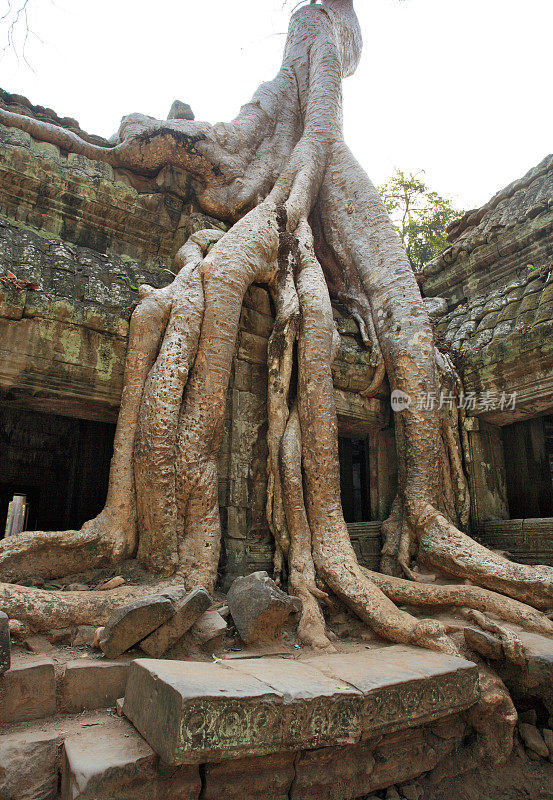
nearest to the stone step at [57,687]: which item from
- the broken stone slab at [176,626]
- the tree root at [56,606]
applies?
the broken stone slab at [176,626]

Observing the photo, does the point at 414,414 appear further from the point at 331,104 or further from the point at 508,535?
the point at 331,104

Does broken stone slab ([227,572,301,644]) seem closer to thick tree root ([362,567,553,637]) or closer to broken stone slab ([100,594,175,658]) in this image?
broken stone slab ([100,594,175,658])

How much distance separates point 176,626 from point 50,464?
214 inches

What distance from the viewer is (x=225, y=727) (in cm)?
155

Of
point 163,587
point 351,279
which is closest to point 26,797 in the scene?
point 163,587

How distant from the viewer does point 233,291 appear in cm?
368

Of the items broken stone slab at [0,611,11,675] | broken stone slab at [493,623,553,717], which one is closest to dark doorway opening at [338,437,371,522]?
broken stone slab at [493,623,553,717]

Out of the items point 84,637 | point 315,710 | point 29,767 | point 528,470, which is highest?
point 528,470

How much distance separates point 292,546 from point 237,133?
4554mm

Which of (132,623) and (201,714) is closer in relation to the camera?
(201,714)

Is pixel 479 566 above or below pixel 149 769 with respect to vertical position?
above

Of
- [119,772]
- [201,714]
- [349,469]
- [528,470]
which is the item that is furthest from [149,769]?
[349,469]

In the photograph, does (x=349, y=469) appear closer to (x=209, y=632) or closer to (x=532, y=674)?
(x=532, y=674)

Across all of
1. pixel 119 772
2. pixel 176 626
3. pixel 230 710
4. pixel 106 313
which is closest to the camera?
pixel 119 772
